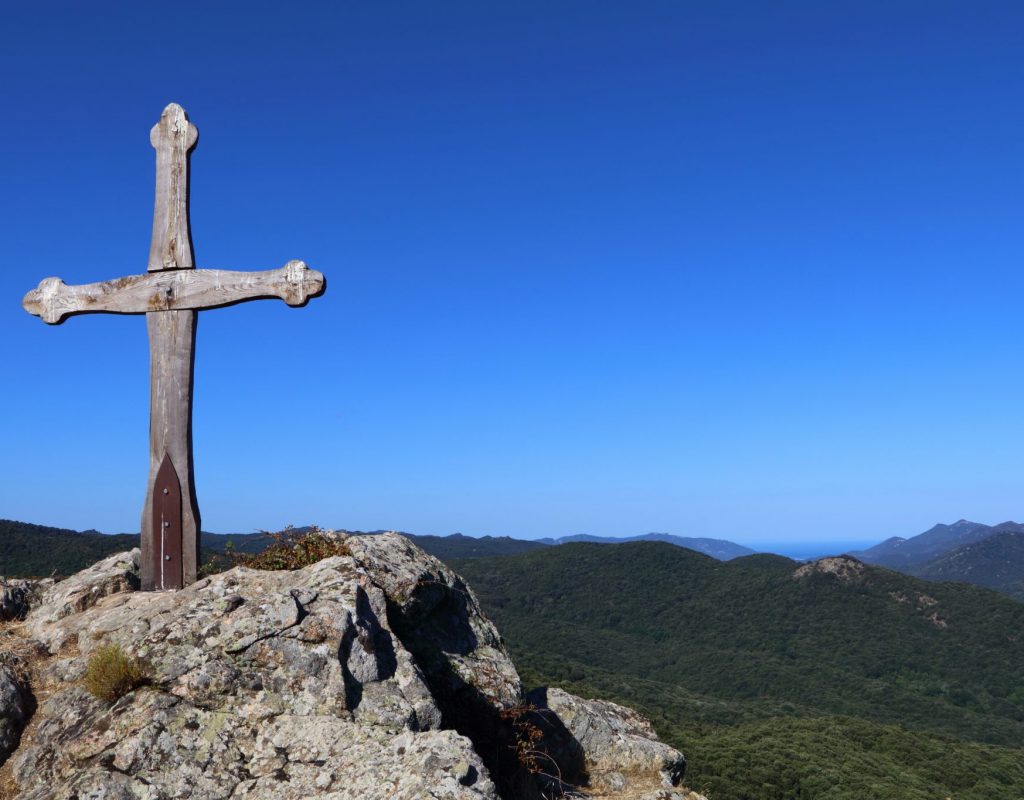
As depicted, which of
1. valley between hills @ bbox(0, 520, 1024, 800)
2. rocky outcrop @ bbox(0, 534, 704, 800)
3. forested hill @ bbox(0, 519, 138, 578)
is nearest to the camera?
rocky outcrop @ bbox(0, 534, 704, 800)

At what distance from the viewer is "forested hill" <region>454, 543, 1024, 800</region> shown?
5269cm

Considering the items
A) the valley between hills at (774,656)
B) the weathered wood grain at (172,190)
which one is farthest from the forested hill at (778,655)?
the weathered wood grain at (172,190)

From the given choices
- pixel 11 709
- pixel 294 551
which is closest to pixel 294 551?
pixel 294 551

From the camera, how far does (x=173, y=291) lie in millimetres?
8922

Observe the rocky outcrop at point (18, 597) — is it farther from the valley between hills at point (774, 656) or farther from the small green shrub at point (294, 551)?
the small green shrub at point (294, 551)

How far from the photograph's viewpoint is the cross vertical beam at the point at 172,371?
28.5 feet

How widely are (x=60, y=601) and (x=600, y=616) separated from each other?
489 ft

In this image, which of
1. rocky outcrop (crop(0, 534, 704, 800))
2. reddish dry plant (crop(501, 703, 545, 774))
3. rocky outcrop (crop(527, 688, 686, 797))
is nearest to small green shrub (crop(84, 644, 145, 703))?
rocky outcrop (crop(0, 534, 704, 800))

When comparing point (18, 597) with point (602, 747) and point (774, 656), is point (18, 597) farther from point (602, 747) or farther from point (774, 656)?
point (774, 656)

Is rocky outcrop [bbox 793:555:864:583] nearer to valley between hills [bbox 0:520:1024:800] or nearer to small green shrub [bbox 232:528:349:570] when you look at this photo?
valley between hills [bbox 0:520:1024:800]

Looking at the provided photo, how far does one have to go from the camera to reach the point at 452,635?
834cm

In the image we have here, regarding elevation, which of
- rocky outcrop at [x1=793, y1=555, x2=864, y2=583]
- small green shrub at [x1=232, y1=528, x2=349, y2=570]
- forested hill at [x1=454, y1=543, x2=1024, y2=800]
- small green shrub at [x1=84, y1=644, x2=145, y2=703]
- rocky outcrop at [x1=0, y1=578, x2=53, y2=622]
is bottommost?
forested hill at [x1=454, y1=543, x2=1024, y2=800]

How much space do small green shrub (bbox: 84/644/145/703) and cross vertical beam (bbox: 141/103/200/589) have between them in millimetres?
2418

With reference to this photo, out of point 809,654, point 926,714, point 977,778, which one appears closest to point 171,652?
point 977,778
